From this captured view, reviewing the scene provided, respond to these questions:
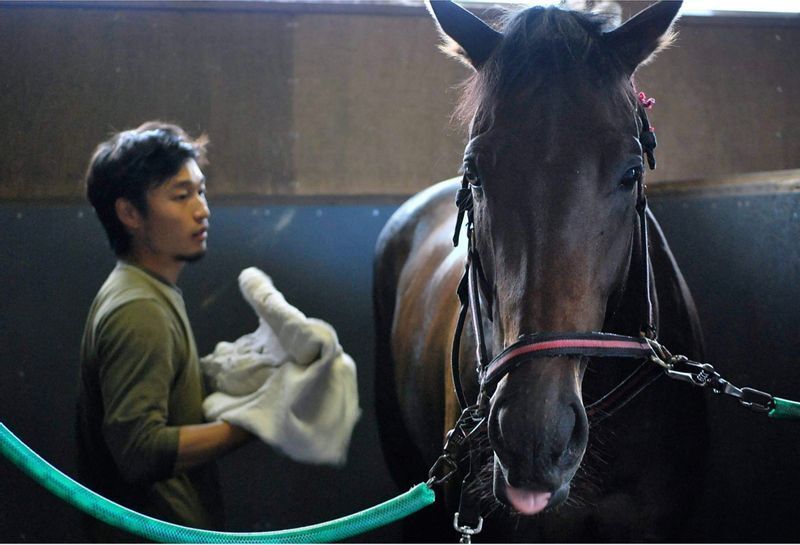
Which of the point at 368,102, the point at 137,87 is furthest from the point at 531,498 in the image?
the point at 137,87

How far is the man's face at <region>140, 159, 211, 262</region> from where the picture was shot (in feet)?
6.37

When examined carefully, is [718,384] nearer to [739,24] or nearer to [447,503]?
[447,503]

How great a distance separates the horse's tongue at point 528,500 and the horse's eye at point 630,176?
0.42 m

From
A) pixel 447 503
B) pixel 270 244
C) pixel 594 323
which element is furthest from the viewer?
pixel 270 244

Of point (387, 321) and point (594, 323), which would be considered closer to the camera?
point (594, 323)

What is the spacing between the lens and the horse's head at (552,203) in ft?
3.19

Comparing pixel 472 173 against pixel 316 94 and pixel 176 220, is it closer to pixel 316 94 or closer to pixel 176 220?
pixel 176 220

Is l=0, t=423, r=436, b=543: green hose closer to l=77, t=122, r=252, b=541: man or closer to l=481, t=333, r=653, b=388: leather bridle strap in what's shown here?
l=481, t=333, r=653, b=388: leather bridle strap

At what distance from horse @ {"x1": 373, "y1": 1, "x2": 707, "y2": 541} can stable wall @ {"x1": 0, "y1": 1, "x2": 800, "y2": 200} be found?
4.36 ft

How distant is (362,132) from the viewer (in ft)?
8.80

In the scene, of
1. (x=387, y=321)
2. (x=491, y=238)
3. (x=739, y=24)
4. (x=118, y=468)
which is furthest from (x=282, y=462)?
(x=739, y=24)

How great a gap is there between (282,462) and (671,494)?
1.54m

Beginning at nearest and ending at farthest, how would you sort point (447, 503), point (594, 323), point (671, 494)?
point (594, 323)
point (671, 494)
point (447, 503)

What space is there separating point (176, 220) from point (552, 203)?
1.19m
